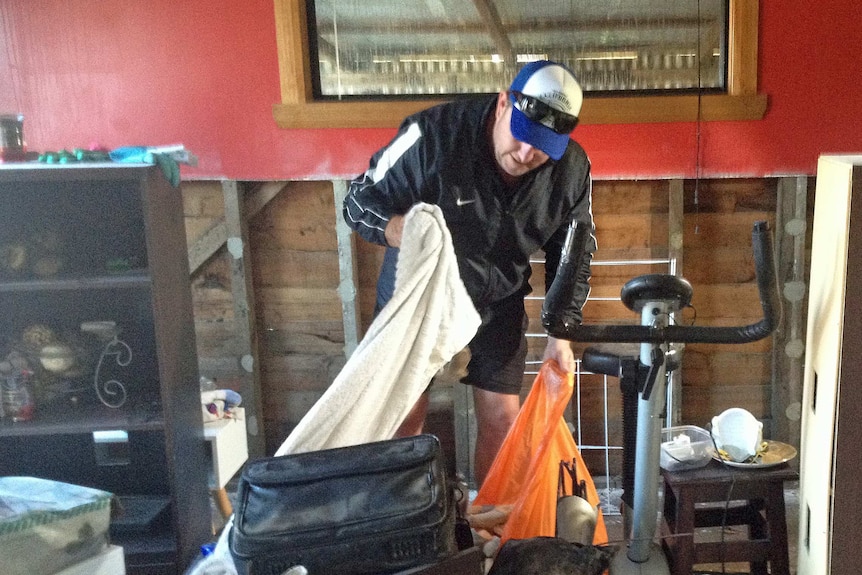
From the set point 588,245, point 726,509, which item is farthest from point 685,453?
point 588,245

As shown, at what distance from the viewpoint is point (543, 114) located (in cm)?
151

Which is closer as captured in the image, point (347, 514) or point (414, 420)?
point (347, 514)

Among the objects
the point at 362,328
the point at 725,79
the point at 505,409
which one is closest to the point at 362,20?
the point at 362,328

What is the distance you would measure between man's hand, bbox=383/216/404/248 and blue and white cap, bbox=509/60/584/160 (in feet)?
1.05

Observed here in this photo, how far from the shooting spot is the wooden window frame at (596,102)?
7.42 ft

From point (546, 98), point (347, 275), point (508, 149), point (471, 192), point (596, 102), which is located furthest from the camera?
point (347, 275)

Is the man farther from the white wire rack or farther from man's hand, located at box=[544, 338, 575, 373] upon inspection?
the white wire rack

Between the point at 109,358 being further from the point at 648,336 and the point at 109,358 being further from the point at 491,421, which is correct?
the point at 648,336

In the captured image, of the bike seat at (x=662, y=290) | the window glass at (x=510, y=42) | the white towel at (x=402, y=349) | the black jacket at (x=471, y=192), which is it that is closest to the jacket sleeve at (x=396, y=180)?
the black jacket at (x=471, y=192)

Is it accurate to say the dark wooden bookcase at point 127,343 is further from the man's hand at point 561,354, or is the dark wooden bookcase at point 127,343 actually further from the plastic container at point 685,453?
the plastic container at point 685,453

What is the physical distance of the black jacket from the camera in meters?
1.72

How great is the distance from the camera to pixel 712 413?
8.57 ft

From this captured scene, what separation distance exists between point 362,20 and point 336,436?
1522 mm

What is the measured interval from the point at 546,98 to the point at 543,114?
0.11 ft
